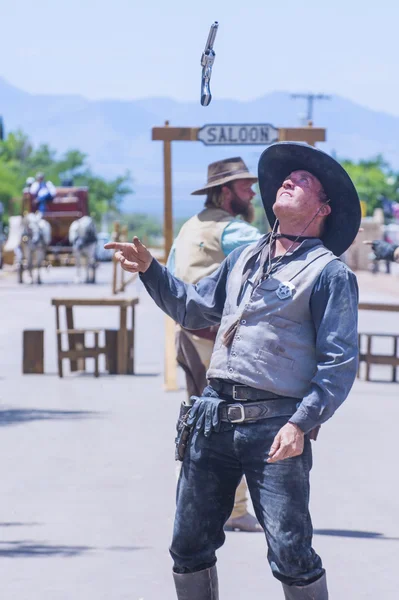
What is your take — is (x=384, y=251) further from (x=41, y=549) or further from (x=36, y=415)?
(x=36, y=415)

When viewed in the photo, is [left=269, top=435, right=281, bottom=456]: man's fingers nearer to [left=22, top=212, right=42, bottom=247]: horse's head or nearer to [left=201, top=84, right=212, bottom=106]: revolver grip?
[left=201, top=84, right=212, bottom=106]: revolver grip

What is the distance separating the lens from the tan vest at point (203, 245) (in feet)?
26.5

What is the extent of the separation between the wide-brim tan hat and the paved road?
6.24 ft

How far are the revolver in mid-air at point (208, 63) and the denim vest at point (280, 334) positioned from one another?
678 mm

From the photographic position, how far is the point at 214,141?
14.1 metres

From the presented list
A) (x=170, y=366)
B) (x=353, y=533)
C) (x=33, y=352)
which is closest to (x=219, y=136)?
(x=170, y=366)

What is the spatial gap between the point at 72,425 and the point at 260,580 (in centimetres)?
506

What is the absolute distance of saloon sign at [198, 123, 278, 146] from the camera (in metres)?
14.0

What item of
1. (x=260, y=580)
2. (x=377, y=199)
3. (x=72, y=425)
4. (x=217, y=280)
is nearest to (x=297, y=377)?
(x=217, y=280)

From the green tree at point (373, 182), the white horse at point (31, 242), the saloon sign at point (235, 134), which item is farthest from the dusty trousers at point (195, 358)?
the green tree at point (373, 182)

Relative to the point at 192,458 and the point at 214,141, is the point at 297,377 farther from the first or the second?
the point at 214,141

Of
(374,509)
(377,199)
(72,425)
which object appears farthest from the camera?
(377,199)

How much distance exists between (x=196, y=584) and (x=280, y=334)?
0.96 metres

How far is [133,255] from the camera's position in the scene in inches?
213
